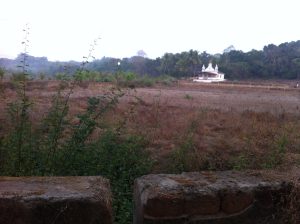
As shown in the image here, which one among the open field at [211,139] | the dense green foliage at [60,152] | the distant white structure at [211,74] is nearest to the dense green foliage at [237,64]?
the distant white structure at [211,74]

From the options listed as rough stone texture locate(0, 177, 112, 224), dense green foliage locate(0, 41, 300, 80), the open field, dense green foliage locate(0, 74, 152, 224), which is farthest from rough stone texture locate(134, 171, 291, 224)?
dense green foliage locate(0, 41, 300, 80)

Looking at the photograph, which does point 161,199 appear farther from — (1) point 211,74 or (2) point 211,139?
(1) point 211,74

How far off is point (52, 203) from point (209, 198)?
1.07 m

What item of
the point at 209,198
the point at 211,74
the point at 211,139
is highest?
the point at 211,74

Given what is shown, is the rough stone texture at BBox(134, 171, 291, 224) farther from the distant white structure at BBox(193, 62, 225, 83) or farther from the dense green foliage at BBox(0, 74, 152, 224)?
the distant white structure at BBox(193, 62, 225, 83)

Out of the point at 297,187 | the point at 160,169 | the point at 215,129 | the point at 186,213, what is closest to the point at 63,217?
the point at 186,213

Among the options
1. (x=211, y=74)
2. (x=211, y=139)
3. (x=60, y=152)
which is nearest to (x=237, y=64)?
(x=211, y=74)

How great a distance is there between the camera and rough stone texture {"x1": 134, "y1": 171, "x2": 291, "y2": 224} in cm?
262

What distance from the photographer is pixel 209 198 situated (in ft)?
8.84

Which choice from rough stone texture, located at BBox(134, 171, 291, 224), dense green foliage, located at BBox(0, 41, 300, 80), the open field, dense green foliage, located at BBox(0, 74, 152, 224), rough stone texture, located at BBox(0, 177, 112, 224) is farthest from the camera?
dense green foliage, located at BBox(0, 41, 300, 80)

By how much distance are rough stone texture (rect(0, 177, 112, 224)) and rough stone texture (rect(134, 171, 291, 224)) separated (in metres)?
0.34

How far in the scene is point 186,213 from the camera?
2.68m

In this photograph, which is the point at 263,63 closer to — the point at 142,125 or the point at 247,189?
the point at 142,125

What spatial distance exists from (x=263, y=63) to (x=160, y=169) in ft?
184
